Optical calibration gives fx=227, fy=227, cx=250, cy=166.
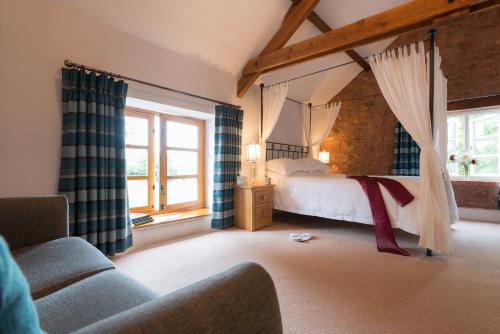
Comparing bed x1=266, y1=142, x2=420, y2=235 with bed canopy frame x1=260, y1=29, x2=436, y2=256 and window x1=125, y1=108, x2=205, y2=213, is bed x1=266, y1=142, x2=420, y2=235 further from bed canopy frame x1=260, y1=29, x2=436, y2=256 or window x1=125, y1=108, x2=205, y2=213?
window x1=125, y1=108, x2=205, y2=213

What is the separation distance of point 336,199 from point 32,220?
2.98 meters

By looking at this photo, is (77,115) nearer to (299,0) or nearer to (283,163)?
(283,163)

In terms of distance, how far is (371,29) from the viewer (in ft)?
8.06

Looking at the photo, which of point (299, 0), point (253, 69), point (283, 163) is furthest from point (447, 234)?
point (299, 0)

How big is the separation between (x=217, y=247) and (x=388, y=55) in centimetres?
291

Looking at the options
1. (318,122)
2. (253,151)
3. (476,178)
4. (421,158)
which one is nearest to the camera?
(421,158)

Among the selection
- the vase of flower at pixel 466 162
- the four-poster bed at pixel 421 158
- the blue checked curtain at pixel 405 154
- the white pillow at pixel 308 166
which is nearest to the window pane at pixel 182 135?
the white pillow at pixel 308 166

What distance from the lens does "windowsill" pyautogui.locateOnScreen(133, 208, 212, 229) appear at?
2.81 m

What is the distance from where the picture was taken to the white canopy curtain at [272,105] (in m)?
3.67

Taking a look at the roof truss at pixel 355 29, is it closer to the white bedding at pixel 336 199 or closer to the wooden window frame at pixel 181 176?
the wooden window frame at pixel 181 176

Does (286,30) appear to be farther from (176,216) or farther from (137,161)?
(176,216)

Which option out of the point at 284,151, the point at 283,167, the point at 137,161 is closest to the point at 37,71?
the point at 137,161

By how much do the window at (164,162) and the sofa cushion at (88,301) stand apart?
7.49 ft

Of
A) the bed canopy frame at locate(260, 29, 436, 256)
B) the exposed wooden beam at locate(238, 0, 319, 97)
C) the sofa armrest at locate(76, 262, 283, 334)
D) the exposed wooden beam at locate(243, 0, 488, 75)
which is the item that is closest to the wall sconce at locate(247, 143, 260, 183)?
the bed canopy frame at locate(260, 29, 436, 256)
